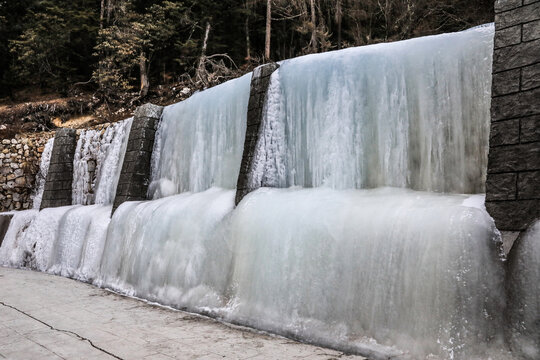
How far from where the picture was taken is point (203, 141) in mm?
7000

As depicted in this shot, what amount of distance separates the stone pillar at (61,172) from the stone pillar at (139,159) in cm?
285

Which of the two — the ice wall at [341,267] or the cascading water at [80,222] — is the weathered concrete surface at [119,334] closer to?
the ice wall at [341,267]

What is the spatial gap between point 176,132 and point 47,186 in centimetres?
455

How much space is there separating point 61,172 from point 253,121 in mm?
6665

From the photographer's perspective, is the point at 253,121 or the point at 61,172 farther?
the point at 61,172

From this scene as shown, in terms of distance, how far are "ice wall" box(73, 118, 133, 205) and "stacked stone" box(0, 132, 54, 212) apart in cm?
195

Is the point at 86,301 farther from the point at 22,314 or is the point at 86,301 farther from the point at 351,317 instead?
the point at 351,317

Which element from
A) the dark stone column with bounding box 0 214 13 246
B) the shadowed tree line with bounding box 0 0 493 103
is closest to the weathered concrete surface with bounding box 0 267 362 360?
the dark stone column with bounding box 0 214 13 246

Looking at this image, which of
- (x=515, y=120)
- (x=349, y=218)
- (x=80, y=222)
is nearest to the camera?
(x=515, y=120)

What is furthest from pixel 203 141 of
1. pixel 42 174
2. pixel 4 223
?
pixel 42 174

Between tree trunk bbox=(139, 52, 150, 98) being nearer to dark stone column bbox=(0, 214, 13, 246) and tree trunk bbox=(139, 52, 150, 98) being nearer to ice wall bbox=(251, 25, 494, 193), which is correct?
dark stone column bbox=(0, 214, 13, 246)

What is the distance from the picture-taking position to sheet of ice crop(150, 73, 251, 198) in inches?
252

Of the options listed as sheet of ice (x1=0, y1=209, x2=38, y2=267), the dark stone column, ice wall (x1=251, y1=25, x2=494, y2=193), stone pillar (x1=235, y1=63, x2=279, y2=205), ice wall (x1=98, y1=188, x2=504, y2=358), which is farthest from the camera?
the dark stone column

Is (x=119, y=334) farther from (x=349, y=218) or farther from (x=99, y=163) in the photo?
(x=99, y=163)
